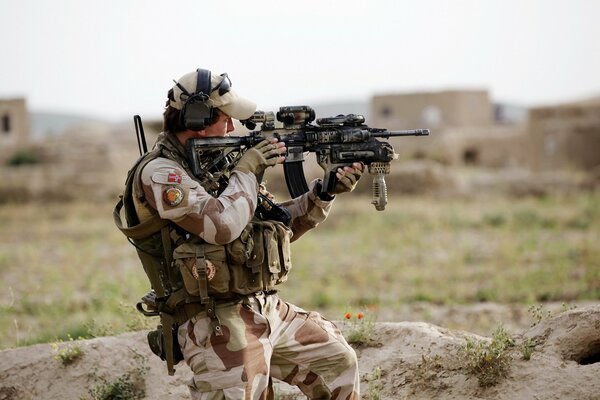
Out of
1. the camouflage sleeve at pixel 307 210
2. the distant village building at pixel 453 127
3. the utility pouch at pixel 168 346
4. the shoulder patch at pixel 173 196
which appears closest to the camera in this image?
the shoulder patch at pixel 173 196

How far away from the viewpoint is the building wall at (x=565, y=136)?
80.1 feet

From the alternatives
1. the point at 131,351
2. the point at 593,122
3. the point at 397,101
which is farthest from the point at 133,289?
the point at 397,101

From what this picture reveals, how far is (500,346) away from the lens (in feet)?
14.7

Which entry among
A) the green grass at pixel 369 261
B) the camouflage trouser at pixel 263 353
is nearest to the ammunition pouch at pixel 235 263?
the camouflage trouser at pixel 263 353

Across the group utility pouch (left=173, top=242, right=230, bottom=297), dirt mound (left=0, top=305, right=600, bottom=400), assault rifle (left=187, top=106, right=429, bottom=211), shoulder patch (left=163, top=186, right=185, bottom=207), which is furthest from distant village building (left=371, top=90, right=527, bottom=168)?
shoulder patch (left=163, top=186, right=185, bottom=207)

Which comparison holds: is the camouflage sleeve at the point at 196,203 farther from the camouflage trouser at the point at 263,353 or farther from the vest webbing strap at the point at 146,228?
the camouflage trouser at the point at 263,353

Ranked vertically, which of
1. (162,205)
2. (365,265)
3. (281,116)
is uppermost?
(281,116)

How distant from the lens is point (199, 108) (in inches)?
147

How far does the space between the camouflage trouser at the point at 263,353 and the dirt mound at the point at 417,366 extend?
65 cm

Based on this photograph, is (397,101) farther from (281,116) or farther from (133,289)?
(281,116)

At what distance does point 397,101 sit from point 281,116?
3106 cm

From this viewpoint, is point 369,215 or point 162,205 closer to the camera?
point 162,205

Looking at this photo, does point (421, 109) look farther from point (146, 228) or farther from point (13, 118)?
point (146, 228)

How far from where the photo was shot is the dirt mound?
4324 millimetres
